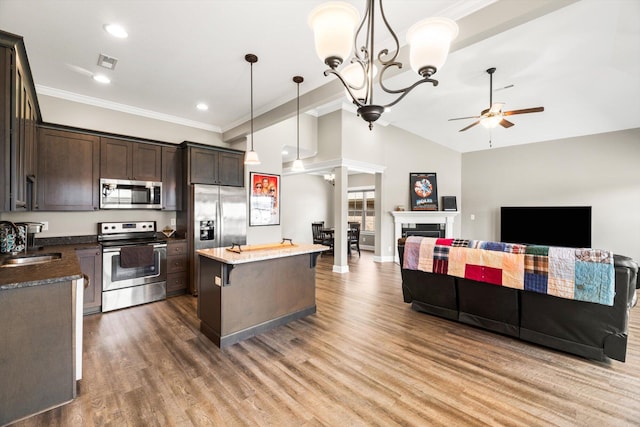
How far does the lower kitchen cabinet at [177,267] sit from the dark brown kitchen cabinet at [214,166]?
39.1 inches

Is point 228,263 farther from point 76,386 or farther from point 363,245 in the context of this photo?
point 363,245

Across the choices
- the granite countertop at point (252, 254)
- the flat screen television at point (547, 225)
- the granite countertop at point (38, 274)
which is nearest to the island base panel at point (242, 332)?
the granite countertop at point (252, 254)

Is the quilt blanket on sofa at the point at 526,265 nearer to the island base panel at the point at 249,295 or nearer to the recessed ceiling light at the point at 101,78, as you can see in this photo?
the island base panel at the point at 249,295

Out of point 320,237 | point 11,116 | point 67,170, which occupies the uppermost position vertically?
point 11,116

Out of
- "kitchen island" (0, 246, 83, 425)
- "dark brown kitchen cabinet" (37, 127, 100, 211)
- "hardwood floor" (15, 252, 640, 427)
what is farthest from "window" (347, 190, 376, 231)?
"kitchen island" (0, 246, 83, 425)

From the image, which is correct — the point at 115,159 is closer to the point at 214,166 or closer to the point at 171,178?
the point at 171,178

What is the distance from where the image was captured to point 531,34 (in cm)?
324

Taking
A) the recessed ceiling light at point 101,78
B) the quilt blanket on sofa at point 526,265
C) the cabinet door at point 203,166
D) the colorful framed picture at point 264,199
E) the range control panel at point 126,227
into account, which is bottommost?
the quilt blanket on sofa at point 526,265

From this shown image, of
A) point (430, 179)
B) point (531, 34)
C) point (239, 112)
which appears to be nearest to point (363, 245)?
point (430, 179)

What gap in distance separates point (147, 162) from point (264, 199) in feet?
6.48

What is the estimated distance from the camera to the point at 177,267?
13.7ft

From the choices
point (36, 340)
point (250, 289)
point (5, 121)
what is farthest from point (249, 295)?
point (5, 121)

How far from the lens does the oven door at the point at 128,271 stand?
139 inches

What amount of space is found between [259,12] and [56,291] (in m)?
2.51
